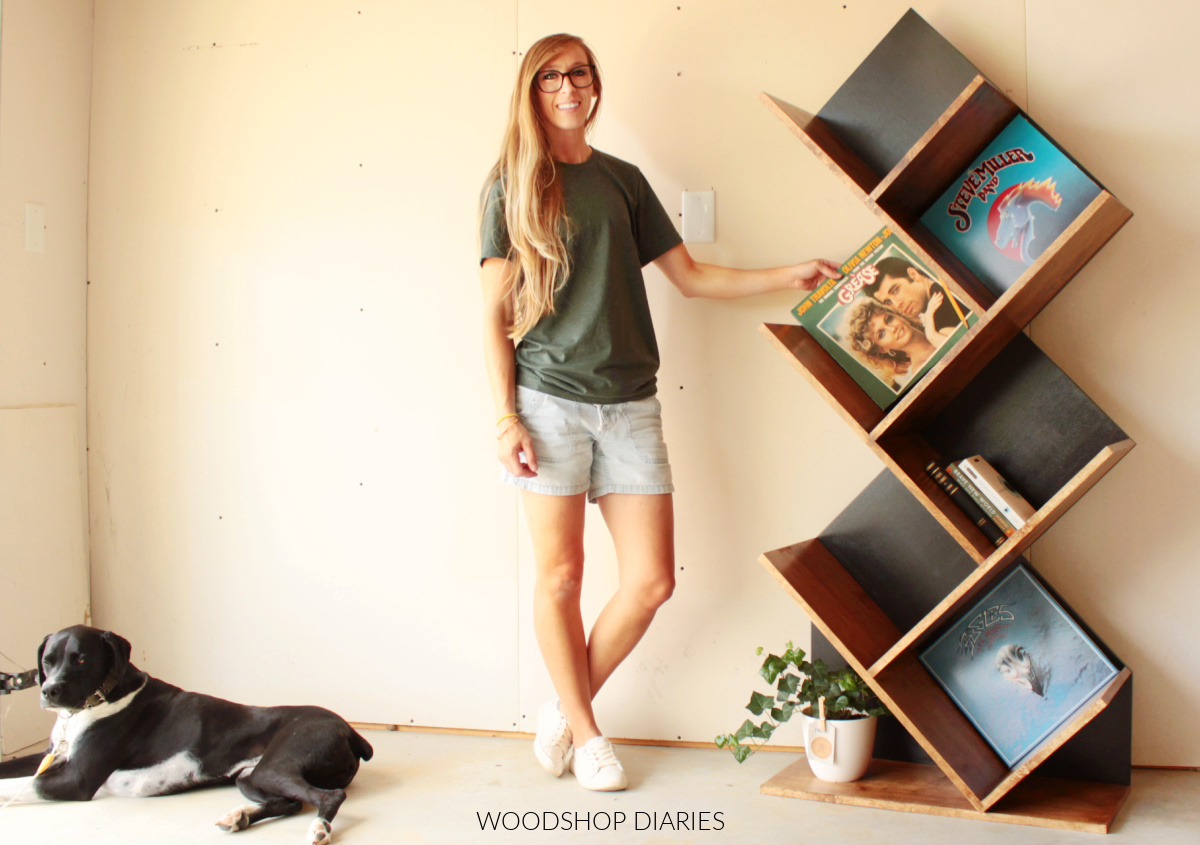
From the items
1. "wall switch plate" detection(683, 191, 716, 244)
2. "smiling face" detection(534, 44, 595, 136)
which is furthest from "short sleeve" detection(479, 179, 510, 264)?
"wall switch plate" detection(683, 191, 716, 244)

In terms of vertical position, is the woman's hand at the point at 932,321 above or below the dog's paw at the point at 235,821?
above

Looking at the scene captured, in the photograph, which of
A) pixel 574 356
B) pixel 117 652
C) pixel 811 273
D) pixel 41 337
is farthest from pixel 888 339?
pixel 41 337

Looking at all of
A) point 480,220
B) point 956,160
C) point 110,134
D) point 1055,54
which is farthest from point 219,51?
point 1055,54

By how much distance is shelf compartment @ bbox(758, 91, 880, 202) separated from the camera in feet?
5.31

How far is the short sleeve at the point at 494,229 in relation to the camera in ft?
5.81

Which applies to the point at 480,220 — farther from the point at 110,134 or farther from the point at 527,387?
the point at 110,134

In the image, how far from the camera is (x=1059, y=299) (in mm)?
1839

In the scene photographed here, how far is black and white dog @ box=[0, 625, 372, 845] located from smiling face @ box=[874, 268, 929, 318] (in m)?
1.34

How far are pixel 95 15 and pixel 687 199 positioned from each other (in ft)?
5.18

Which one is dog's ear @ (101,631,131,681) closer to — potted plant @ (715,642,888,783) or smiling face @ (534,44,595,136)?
potted plant @ (715,642,888,783)

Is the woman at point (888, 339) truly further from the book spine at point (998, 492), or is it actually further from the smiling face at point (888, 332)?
the book spine at point (998, 492)

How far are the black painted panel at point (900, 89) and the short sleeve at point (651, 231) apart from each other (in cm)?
40

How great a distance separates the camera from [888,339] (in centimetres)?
166

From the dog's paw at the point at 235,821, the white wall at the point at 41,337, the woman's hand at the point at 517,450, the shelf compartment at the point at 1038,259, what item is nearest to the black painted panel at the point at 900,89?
the shelf compartment at the point at 1038,259
